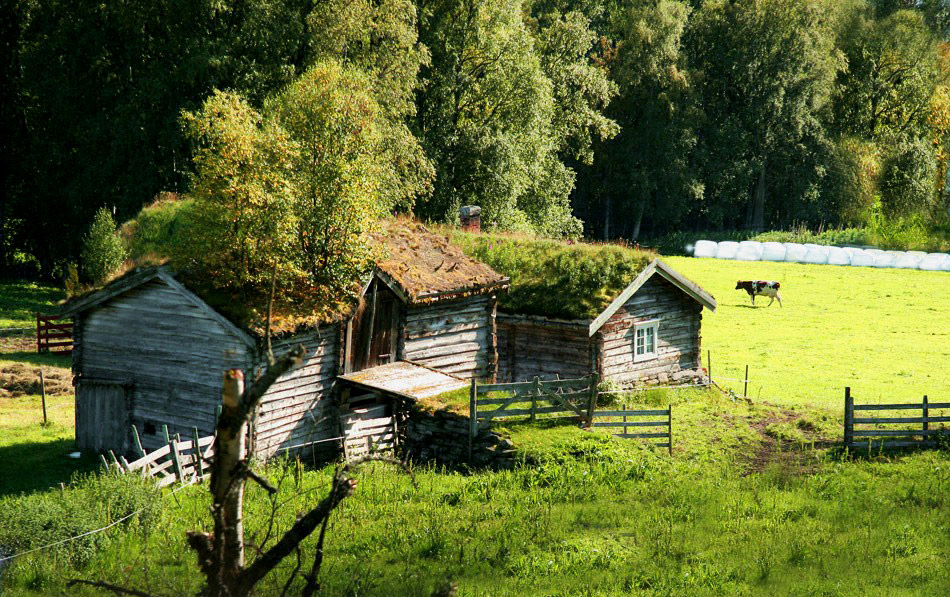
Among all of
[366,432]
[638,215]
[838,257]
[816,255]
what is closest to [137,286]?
[366,432]

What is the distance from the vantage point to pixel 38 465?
2384 cm

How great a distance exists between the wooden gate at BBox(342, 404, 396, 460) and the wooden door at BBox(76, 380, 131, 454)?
5.81m

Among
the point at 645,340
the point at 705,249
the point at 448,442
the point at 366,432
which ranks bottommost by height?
the point at 448,442

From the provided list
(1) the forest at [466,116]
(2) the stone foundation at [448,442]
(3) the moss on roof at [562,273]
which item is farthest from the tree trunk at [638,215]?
(2) the stone foundation at [448,442]

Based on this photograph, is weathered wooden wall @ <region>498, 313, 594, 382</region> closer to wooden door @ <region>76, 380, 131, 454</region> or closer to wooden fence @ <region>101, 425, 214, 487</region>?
wooden door @ <region>76, 380, 131, 454</region>

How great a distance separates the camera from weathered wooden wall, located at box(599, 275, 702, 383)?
101ft

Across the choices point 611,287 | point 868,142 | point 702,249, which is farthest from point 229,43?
point 868,142

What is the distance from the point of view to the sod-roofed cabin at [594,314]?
99.6ft

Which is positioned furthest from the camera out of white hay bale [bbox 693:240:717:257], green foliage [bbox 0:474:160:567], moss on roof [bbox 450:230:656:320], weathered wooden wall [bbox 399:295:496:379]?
white hay bale [bbox 693:240:717:257]

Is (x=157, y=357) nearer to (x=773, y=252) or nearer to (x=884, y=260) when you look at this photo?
(x=884, y=260)

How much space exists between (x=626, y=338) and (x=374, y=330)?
9.44 m

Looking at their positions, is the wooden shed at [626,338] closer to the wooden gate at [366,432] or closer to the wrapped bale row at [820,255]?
the wooden gate at [366,432]

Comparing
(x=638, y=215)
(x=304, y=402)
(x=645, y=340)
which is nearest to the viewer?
(x=304, y=402)

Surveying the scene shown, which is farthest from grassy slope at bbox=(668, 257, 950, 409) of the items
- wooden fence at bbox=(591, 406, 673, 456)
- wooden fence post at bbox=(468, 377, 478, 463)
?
wooden fence post at bbox=(468, 377, 478, 463)
